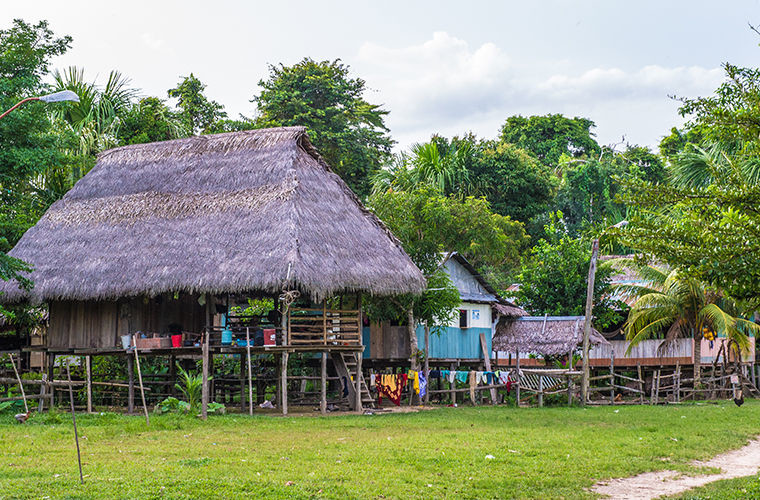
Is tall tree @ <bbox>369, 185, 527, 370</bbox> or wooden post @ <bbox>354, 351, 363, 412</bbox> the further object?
tall tree @ <bbox>369, 185, 527, 370</bbox>

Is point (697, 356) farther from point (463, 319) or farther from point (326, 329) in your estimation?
point (326, 329)

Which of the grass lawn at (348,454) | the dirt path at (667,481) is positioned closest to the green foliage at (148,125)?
the grass lawn at (348,454)

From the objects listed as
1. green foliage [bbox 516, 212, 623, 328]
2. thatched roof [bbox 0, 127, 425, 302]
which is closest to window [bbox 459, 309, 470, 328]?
green foliage [bbox 516, 212, 623, 328]

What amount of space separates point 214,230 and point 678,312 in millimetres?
14966

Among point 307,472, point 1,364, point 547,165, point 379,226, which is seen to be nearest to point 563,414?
point 379,226

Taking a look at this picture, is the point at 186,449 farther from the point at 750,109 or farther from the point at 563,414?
the point at 563,414

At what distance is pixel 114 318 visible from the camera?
2180 cm

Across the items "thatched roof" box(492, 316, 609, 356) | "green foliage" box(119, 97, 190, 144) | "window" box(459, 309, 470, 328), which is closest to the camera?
"thatched roof" box(492, 316, 609, 356)

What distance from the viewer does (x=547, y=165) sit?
4984cm

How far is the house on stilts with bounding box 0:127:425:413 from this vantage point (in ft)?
64.4

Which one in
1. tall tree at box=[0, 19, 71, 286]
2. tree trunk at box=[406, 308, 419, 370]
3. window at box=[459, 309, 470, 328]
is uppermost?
tall tree at box=[0, 19, 71, 286]

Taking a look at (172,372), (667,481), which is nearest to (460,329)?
(172,372)

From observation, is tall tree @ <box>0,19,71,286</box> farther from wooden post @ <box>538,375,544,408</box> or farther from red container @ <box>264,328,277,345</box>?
wooden post @ <box>538,375,544,408</box>

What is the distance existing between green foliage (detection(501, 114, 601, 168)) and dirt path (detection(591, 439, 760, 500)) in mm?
39244
